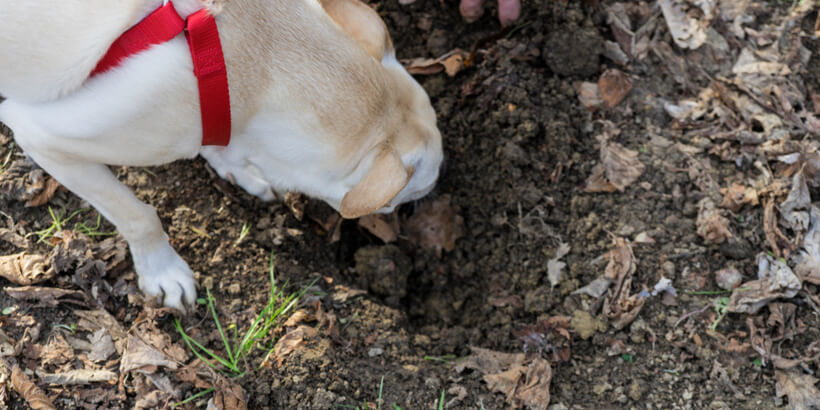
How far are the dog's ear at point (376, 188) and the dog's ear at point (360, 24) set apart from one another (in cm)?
61

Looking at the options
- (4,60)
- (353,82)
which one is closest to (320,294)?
(353,82)

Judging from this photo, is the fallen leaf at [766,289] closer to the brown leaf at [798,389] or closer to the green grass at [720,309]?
the green grass at [720,309]

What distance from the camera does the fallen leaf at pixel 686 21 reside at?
4.19 m

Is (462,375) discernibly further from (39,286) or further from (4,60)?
(4,60)

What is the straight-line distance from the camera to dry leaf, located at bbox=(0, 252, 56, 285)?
123 inches

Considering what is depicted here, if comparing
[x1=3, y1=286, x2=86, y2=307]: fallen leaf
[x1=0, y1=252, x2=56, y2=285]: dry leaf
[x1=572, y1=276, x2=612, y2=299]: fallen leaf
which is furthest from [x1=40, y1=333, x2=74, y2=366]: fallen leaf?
[x1=572, y1=276, x2=612, y2=299]: fallen leaf

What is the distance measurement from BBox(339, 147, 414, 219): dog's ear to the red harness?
0.72m

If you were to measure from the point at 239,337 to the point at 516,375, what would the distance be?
1464 mm

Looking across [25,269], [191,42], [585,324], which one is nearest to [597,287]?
[585,324]

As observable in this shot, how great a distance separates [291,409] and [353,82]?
157 cm

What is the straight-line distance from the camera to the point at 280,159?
9.81ft

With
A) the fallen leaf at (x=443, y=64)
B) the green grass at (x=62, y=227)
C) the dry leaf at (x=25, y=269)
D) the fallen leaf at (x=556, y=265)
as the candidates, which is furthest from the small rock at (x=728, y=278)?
the dry leaf at (x=25, y=269)

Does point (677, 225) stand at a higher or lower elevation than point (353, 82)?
lower

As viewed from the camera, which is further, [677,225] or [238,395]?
[677,225]
